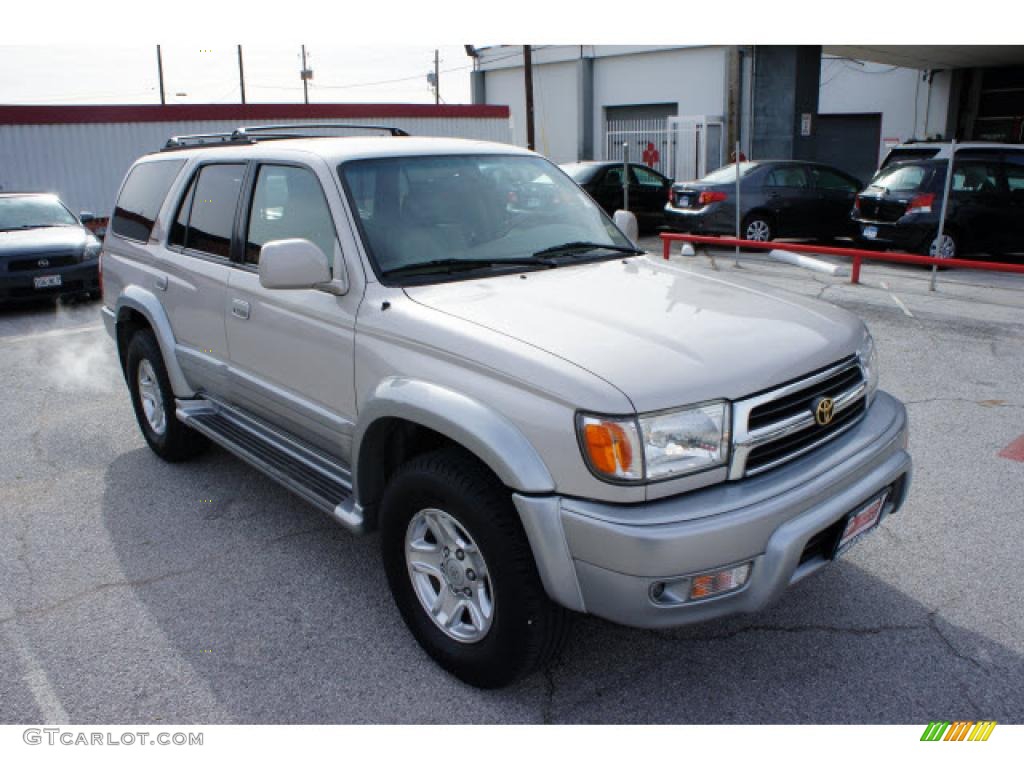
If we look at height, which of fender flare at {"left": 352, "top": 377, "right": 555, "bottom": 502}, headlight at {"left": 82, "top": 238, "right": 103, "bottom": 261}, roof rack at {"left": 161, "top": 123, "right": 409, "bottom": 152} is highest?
roof rack at {"left": 161, "top": 123, "right": 409, "bottom": 152}

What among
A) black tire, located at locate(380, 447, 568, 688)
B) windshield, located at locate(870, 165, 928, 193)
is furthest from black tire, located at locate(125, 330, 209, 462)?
windshield, located at locate(870, 165, 928, 193)

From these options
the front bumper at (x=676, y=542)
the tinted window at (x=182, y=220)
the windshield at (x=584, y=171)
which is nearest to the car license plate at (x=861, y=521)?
the front bumper at (x=676, y=542)

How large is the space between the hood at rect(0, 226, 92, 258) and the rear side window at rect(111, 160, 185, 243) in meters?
5.47

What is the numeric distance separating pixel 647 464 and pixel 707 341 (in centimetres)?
55

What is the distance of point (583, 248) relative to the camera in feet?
13.0

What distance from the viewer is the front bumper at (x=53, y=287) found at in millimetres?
10016

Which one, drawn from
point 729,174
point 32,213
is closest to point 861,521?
point 32,213

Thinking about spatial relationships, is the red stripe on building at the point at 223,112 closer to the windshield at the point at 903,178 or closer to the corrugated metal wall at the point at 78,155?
the corrugated metal wall at the point at 78,155

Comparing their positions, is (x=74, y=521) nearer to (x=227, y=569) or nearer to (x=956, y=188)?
(x=227, y=569)

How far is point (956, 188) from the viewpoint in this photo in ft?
37.6

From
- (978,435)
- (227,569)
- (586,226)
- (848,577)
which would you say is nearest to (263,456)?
(227,569)

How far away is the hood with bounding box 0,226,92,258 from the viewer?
10219 mm

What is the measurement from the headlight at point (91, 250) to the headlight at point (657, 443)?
9.90 m

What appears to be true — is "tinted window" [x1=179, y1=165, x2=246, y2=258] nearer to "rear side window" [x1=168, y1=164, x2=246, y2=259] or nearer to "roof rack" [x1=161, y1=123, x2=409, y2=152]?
"rear side window" [x1=168, y1=164, x2=246, y2=259]
